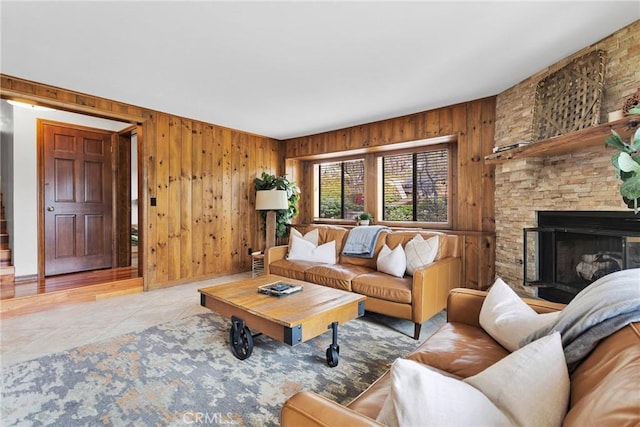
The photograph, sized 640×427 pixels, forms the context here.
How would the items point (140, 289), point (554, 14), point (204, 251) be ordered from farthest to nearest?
1. point (204, 251)
2. point (140, 289)
3. point (554, 14)

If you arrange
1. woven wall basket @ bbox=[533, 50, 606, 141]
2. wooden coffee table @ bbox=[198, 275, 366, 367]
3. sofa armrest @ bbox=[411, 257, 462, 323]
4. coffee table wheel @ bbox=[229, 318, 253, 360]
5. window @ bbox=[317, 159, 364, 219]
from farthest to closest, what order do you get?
window @ bbox=[317, 159, 364, 219] < sofa armrest @ bbox=[411, 257, 462, 323] < woven wall basket @ bbox=[533, 50, 606, 141] < coffee table wheel @ bbox=[229, 318, 253, 360] < wooden coffee table @ bbox=[198, 275, 366, 367]

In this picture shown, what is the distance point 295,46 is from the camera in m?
2.49

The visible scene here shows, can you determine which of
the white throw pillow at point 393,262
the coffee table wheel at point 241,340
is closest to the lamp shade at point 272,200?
the white throw pillow at point 393,262

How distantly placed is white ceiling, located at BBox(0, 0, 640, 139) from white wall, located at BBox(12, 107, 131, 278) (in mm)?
1464

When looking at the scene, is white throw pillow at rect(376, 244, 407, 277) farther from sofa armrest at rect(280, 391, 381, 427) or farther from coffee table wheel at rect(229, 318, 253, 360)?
sofa armrest at rect(280, 391, 381, 427)

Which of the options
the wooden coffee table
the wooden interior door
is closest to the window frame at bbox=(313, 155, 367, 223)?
the wooden coffee table

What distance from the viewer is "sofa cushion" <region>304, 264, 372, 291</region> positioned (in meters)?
3.20

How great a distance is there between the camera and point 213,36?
2.36 meters

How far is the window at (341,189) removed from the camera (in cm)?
541

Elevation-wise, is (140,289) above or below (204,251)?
below

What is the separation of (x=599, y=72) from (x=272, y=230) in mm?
4154

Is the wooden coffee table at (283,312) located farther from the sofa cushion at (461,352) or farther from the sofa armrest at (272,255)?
Answer: the sofa armrest at (272,255)

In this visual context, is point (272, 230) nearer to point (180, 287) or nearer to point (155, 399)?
point (180, 287)

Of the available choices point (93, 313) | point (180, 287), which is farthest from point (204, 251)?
point (93, 313)
